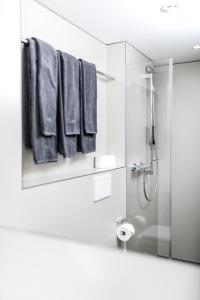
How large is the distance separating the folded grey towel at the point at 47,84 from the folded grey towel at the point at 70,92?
0.07m

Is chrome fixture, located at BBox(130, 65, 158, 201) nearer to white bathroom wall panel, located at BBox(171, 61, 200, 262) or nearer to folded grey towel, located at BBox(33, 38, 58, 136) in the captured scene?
white bathroom wall panel, located at BBox(171, 61, 200, 262)

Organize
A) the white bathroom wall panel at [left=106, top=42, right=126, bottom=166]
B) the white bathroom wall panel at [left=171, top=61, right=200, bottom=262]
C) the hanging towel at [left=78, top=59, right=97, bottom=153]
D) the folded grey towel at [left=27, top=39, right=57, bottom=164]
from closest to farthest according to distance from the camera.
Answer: the folded grey towel at [left=27, top=39, right=57, bottom=164], the hanging towel at [left=78, top=59, right=97, bottom=153], the white bathroom wall panel at [left=106, top=42, right=126, bottom=166], the white bathroom wall panel at [left=171, top=61, right=200, bottom=262]

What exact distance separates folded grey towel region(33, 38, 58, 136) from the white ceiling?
10.2 inches

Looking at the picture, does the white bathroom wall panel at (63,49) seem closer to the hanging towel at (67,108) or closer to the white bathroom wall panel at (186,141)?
the hanging towel at (67,108)

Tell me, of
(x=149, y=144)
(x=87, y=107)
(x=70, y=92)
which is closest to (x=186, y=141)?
(x=149, y=144)

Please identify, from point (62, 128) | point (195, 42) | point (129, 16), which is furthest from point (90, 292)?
point (195, 42)

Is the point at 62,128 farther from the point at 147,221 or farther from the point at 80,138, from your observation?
the point at 147,221

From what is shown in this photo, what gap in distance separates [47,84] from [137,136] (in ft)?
2.91

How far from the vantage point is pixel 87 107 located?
5.42 ft

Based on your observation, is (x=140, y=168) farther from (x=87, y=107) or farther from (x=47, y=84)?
(x=47, y=84)

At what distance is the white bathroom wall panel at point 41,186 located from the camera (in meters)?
1.07

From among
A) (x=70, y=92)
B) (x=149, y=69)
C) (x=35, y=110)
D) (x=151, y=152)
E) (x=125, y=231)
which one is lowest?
(x=125, y=231)

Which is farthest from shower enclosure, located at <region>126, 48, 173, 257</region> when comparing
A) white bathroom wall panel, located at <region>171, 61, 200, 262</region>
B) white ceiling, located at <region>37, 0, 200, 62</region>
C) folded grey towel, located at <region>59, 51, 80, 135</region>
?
folded grey towel, located at <region>59, 51, 80, 135</region>

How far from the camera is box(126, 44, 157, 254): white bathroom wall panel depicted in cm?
183
